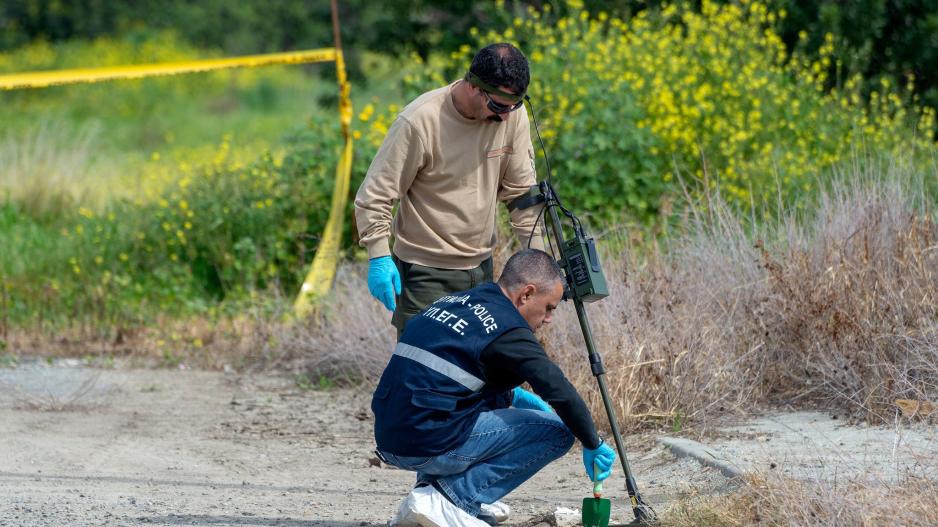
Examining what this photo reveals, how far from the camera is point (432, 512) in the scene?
4.37 meters

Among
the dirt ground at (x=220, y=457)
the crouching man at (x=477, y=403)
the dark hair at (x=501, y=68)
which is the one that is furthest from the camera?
the dirt ground at (x=220, y=457)

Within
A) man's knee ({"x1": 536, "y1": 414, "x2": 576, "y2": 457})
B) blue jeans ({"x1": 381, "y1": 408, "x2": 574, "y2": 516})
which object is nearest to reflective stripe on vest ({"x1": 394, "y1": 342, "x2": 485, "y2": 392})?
blue jeans ({"x1": 381, "y1": 408, "x2": 574, "y2": 516})

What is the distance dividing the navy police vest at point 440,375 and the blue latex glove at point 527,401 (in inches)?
13.5

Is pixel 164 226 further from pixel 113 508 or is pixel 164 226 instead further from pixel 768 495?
pixel 768 495

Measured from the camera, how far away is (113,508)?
4.86 metres

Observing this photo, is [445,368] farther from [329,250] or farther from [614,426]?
[329,250]

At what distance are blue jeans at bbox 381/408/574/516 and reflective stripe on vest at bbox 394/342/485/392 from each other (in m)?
0.23

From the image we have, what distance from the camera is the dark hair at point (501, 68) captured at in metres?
4.61

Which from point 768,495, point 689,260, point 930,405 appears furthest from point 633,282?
point 768,495

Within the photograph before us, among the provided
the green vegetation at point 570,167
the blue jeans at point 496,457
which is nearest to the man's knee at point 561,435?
the blue jeans at point 496,457

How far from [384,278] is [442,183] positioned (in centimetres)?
43

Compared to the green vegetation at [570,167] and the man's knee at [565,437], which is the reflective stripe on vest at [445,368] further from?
the green vegetation at [570,167]

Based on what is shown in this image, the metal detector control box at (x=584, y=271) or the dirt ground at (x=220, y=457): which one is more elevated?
the metal detector control box at (x=584, y=271)

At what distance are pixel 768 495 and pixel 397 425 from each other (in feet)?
4.08
